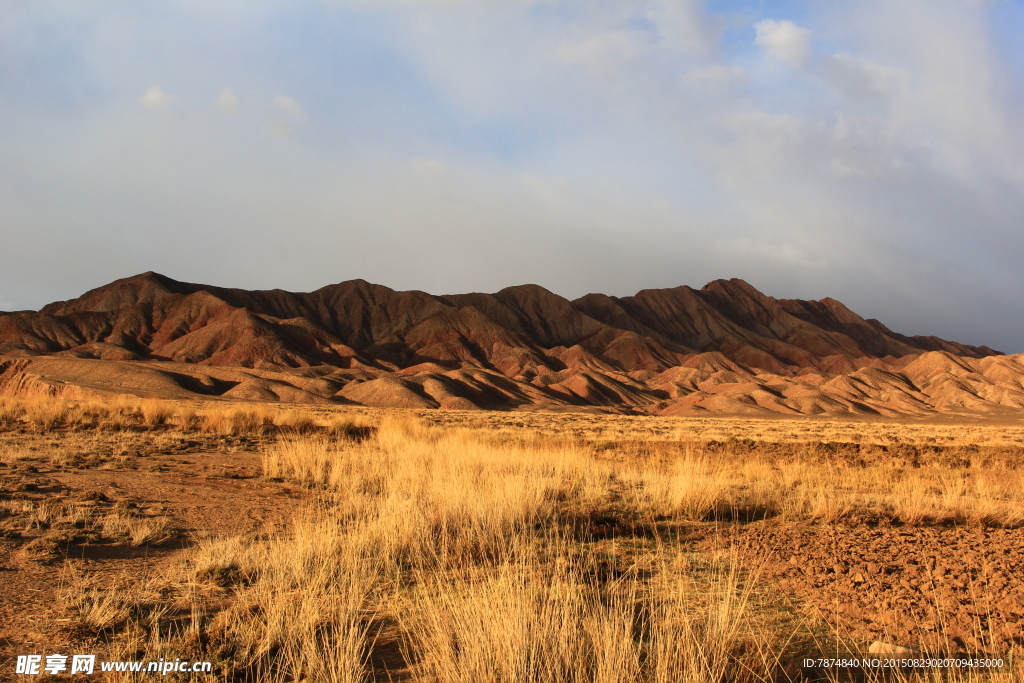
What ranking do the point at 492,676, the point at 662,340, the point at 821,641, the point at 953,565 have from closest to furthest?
the point at 492,676
the point at 821,641
the point at 953,565
the point at 662,340

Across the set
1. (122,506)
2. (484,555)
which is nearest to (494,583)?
(484,555)

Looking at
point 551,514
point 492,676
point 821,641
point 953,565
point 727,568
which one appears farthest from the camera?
point 551,514

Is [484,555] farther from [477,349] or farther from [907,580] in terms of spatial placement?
[477,349]

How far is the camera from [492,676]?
3.62 metres

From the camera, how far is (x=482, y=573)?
6.13 metres

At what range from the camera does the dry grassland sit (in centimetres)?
405

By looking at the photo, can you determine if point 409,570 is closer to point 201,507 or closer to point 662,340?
point 201,507

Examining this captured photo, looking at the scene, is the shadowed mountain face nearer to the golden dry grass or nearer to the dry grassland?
the dry grassland

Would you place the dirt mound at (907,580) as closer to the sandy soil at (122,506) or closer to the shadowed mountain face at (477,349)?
the sandy soil at (122,506)

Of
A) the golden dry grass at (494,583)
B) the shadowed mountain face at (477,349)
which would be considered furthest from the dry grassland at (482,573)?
the shadowed mountain face at (477,349)

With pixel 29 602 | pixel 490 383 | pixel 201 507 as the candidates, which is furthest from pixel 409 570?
pixel 490 383

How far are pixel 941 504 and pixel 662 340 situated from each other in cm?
13096

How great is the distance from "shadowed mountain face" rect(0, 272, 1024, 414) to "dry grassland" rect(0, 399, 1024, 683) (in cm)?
4806

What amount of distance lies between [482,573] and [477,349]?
11346 centimetres
